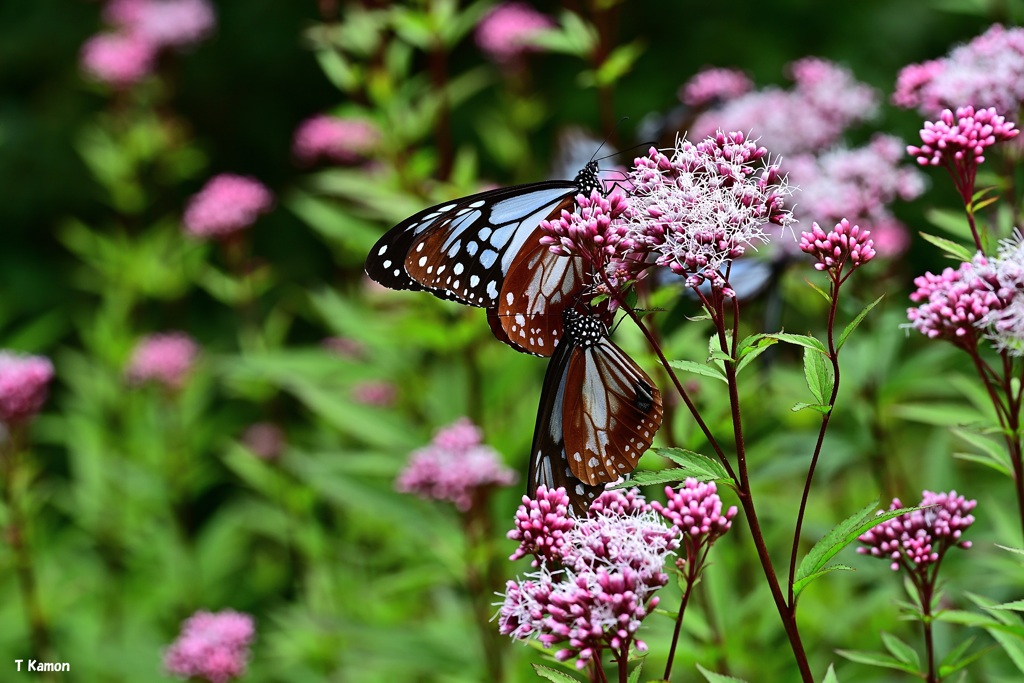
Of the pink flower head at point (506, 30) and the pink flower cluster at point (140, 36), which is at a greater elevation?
the pink flower cluster at point (140, 36)

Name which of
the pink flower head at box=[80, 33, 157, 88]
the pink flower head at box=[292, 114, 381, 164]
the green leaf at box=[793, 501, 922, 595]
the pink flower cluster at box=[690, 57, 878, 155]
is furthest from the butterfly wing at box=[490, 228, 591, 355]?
the pink flower head at box=[80, 33, 157, 88]

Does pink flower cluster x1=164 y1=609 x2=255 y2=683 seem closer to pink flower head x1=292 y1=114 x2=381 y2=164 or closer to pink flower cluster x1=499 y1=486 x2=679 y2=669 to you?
pink flower cluster x1=499 y1=486 x2=679 y2=669

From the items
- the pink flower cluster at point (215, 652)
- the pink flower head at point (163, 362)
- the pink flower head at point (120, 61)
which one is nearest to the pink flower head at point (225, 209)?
the pink flower head at point (163, 362)

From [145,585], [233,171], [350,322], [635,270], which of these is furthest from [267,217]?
[635,270]

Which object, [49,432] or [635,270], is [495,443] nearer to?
[635,270]

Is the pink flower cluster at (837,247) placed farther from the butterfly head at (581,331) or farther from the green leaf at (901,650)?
the green leaf at (901,650)

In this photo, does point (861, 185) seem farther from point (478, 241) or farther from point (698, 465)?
point (698, 465)

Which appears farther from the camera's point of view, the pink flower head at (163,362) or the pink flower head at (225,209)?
the pink flower head at (163,362)

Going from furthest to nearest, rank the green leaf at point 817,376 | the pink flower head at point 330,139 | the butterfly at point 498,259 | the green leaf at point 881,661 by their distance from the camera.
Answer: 1. the pink flower head at point 330,139
2. the butterfly at point 498,259
3. the green leaf at point 881,661
4. the green leaf at point 817,376
